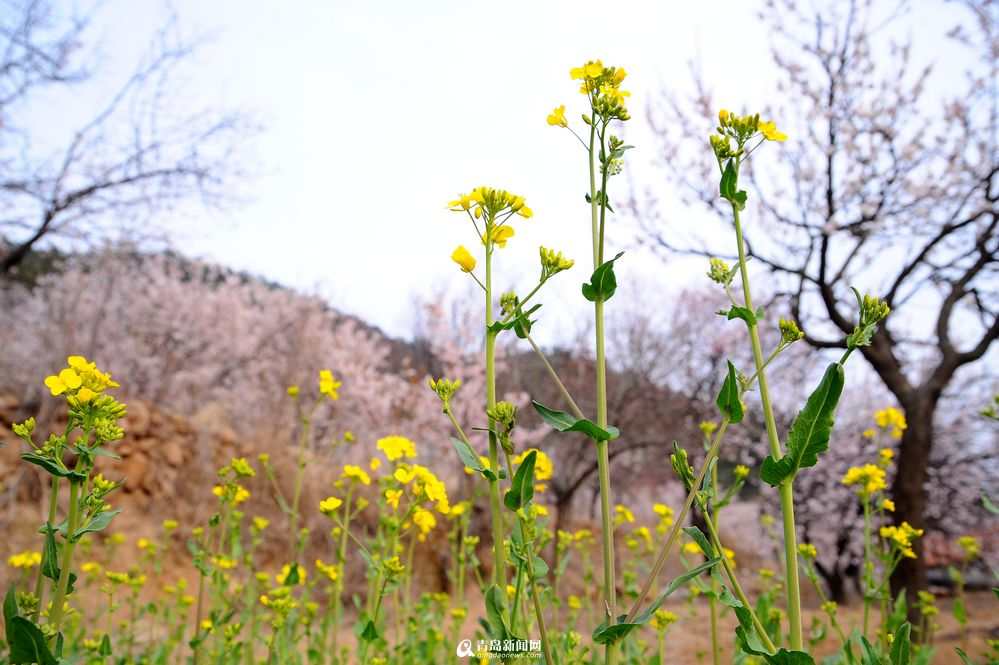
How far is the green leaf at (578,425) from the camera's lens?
0.95 meters

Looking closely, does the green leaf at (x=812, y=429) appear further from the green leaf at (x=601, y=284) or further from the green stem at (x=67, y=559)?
the green stem at (x=67, y=559)

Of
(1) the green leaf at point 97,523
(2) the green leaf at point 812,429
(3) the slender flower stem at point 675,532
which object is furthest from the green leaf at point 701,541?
(1) the green leaf at point 97,523

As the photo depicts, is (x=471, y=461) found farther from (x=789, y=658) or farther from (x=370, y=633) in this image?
(x=370, y=633)

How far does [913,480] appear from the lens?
5512 millimetres

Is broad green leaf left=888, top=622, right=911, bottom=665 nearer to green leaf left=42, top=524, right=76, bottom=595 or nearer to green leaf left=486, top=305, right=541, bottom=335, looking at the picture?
green leaf left=486, top=305, right=541, bottom=335

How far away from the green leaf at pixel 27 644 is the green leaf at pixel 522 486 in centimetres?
77

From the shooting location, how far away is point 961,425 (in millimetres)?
10539

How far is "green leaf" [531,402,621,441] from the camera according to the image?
3.11ft

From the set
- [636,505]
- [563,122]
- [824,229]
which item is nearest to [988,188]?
[824,229]

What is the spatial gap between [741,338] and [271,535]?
28.5 ft

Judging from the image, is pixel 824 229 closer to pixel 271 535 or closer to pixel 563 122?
pixel 563 122

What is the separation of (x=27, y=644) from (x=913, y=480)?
21.3ft

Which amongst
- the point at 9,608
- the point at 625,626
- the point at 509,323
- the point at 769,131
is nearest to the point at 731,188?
the point at 769,131

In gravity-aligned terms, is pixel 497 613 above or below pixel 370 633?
above
